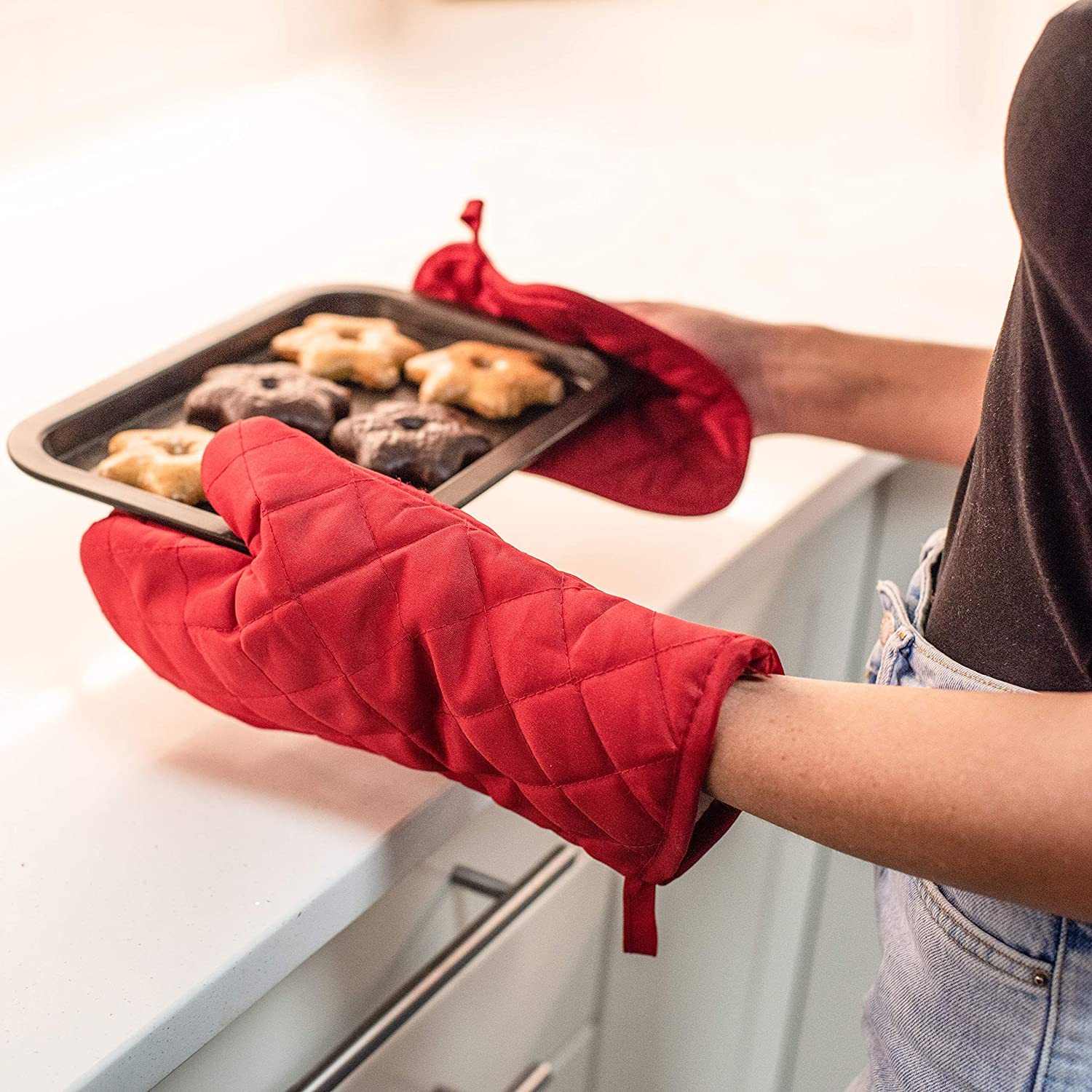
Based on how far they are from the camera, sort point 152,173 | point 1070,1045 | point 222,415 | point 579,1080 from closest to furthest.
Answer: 1. point 1070,1045
2. point 222,415
3. point 579,1080
4. point 152,173

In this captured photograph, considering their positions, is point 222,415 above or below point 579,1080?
above

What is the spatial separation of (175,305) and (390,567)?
60 centimetres

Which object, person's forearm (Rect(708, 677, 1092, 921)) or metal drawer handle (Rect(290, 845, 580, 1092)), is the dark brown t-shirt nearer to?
person's forearm (Rect(708, 677, 1092, 921))

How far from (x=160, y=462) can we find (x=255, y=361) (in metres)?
0.19

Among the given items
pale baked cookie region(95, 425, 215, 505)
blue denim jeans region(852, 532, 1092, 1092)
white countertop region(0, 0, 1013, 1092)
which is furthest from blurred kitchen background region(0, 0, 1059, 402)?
blue denim jeans region(852, 532, 1092, 1092)

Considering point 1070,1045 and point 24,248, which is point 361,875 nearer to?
point 1070,1045

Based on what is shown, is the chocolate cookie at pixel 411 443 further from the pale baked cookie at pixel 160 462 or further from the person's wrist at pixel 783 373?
the person's wrist at pixel 783 373

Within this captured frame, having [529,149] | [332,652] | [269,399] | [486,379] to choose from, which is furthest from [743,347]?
[529,149]

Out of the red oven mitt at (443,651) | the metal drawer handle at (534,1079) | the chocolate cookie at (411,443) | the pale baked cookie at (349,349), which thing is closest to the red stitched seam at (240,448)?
the red oven mitt at (443,651)

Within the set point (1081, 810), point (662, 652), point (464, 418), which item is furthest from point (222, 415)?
point (1081, 810)

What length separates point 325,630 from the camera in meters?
0.54

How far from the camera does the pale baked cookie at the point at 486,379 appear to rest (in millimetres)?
785

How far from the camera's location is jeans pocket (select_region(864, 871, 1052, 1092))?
1.80ft

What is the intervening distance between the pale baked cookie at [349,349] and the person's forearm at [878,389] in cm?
23
